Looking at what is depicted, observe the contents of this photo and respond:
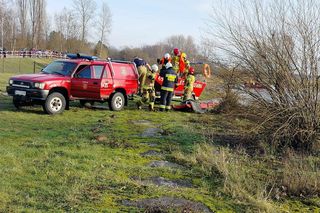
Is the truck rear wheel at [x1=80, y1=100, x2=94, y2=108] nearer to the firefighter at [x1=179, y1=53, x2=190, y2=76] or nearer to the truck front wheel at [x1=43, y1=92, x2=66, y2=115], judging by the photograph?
the truck front wheel at [x1=43, y1=92, x2=66, y2=115]

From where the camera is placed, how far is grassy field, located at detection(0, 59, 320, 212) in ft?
15.5

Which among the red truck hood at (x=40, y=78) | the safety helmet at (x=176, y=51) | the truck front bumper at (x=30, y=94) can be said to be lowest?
the truck front bumper at (x=30, y=94)

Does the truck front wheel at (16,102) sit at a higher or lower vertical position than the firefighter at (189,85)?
lower

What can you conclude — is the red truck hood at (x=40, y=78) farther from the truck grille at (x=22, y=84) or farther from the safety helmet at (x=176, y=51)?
the safety helmet at (x=176, y=51)

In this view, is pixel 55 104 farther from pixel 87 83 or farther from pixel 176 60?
pixel 176 60

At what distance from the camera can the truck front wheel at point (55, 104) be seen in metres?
11.8

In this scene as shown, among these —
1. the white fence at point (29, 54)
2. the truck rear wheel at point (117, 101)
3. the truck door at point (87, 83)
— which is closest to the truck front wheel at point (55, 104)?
the truck door at point (87, 83)

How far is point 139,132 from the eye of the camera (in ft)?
30.9

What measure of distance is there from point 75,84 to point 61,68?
0.80m

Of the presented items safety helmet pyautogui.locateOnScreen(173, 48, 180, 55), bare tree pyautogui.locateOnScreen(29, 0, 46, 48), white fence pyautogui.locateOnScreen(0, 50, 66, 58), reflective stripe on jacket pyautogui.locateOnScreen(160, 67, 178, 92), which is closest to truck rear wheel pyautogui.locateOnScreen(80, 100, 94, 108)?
reflective stripe on jacket pyautogui.locateOnScreen(160, 67, 178, 92)

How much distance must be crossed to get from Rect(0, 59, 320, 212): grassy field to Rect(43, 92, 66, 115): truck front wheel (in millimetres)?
1533

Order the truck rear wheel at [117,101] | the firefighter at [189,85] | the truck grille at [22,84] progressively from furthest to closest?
1. the firefighter at [189,85]
2. the truck rear wheel at [117,101]
3. the truck grille at [22,84]

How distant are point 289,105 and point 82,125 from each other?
5246mm

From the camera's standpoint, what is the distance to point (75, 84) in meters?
12.7
